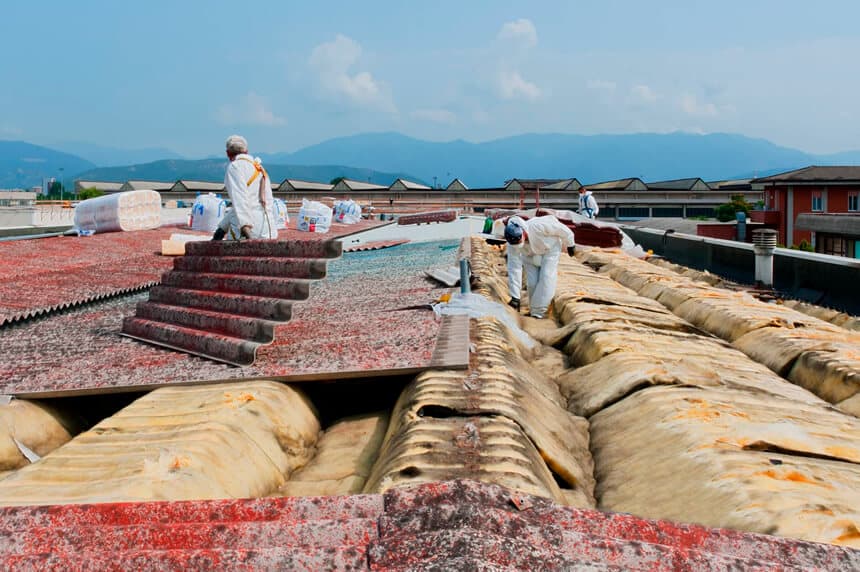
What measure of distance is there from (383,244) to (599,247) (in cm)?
516

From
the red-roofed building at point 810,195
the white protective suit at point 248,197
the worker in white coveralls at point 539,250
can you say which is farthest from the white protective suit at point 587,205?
the red-roofed building at point 810,195

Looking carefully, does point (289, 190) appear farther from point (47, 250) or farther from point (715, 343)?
point (715, 343)

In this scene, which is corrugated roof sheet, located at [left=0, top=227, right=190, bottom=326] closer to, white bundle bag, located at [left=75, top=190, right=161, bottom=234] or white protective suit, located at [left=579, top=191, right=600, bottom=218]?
white bundle bag, located at [left=75, top=190, right=161, bottom=234]

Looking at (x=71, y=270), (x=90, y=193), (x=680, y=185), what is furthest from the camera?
(x=90, y=193)

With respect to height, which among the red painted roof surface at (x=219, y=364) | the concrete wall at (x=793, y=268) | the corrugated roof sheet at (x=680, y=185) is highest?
the corrugated roof sheet at (x=680, y=185)

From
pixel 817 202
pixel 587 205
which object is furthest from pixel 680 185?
pixel 587 205

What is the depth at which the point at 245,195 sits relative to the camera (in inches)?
293

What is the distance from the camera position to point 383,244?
15.4 metres

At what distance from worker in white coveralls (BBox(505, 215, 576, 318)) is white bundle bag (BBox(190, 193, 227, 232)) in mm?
8352

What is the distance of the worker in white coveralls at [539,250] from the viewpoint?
8.76 meters

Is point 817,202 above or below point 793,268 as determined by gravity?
above

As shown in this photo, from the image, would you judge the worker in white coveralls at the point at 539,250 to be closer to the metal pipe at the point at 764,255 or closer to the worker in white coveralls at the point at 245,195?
the worker in white coveralls at the point at 245,195

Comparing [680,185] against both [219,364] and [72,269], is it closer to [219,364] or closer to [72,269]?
[72,269]

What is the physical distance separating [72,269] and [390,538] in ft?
29.5
